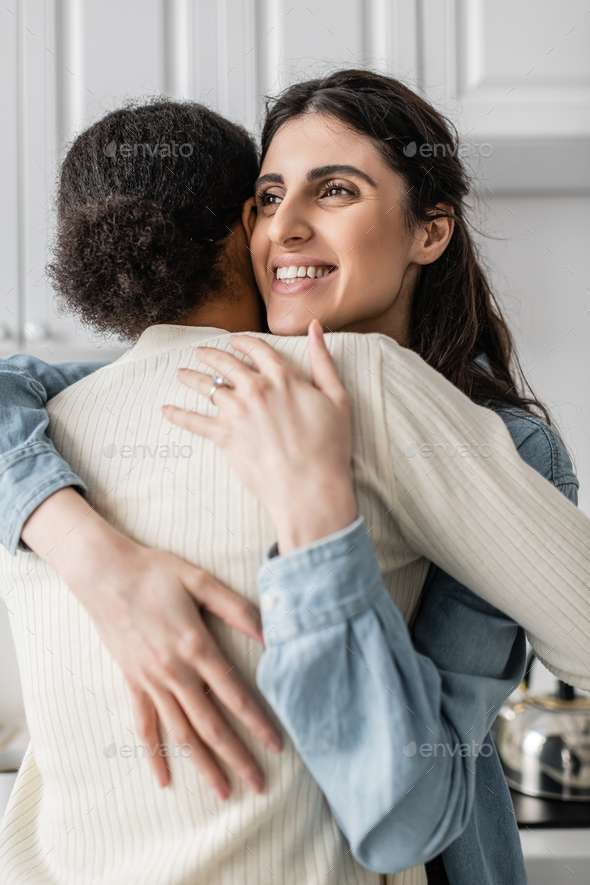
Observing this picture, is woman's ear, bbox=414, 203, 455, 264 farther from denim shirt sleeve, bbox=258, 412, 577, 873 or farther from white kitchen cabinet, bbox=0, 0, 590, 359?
denim shirt sleeve, bbox=258, 412, 577, 873

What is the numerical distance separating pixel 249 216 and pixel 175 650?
0.56 metres

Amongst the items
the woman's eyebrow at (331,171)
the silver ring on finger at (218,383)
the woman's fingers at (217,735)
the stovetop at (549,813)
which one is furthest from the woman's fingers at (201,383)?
the stovetop at (549,813)

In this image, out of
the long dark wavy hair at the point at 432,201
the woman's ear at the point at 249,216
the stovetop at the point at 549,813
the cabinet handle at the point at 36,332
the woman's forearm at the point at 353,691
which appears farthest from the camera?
the cabinet handle at the point at 36,332

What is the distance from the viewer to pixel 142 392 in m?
0.59

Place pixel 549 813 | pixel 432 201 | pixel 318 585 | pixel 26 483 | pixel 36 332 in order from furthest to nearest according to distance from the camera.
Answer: pixel 36 332, pixel 549 813, pixel 432 201, pixel 26 483, pixel 318 585

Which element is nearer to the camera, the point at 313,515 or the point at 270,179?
the point at 313,515

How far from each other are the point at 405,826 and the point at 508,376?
74 centimetres

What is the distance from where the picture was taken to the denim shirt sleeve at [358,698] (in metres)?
0.48

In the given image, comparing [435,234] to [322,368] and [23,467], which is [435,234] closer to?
[322,368]

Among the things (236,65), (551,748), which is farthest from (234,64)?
(551,748)

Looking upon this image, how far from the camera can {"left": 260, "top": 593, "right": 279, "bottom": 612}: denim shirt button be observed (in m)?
0.48

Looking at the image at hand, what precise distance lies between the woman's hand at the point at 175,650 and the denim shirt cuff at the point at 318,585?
0.04 m

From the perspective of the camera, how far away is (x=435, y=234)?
1.02 m

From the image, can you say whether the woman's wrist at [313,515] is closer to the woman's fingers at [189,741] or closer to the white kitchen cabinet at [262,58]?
the woman's fingers at [189,741]
